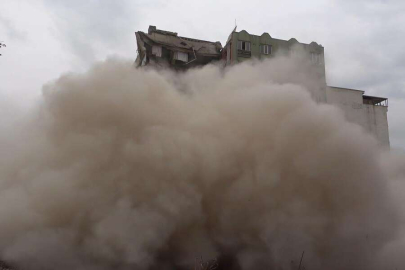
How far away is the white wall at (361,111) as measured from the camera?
30.9m

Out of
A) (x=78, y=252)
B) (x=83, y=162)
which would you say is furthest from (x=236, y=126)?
(x=78, y=252)

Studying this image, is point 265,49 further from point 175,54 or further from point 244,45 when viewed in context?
point 175,54

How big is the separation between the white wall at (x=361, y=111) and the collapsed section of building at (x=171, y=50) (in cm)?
1324

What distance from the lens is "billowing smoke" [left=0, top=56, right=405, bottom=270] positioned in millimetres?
12156

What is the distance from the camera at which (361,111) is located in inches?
1267

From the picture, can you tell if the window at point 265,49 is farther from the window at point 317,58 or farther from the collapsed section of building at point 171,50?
the collapsed section of building at point 171,50

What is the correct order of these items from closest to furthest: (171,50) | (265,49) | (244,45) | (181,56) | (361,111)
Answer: (171,50) < (181,56) < (244,45) < (265,49) < (361,111)

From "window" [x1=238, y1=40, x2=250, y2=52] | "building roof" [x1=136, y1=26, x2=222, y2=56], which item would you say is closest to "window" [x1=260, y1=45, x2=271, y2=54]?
"window" [x1=238, y1=40, x2=250, y2=52]

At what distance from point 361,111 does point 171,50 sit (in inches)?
787

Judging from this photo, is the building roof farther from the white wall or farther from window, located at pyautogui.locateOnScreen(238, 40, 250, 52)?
the white wall

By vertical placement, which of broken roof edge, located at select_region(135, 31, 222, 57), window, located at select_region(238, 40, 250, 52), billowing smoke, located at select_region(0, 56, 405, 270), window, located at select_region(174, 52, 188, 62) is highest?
window, located at select_region(238, 40, 250, 52)

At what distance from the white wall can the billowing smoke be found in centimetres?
1764

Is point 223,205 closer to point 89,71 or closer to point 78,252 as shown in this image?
point 78,252

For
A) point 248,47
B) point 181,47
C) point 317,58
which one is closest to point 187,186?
point 181,47
